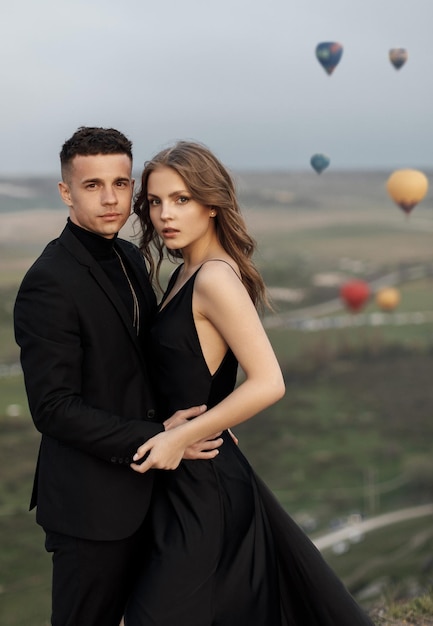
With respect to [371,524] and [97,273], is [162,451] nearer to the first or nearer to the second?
[97,273]

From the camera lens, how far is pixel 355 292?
54.6m

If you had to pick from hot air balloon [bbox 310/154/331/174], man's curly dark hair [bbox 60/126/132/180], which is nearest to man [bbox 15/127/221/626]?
man's curly dark hair [bbox 60/126/132/180]

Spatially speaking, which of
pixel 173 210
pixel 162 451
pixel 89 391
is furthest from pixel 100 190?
pixel 162 451

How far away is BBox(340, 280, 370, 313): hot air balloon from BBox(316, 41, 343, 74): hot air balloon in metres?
23.4

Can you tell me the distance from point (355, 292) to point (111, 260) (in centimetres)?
5295

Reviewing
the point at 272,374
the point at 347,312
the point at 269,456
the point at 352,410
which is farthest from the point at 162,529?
the point at 347,312

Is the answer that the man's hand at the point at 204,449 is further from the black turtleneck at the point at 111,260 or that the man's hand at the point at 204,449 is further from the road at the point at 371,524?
the road at the point at 371,524

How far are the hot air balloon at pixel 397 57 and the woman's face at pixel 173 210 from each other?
96.0 feet

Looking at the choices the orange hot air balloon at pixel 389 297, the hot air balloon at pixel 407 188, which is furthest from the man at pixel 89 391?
the orange hot air balloon at pixel 389 297

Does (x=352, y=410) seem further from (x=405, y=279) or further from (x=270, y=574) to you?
(x=270, y=574)

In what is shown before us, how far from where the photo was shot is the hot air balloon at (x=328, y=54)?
87.8 ft

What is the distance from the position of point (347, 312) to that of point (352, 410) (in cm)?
814

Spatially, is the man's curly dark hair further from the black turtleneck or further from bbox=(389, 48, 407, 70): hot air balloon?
bbox=(389, 48, 407, 70): hot air balloon

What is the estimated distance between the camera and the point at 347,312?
6088 cm
